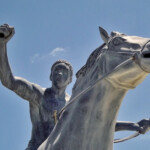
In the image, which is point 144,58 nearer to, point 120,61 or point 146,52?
point 146,52

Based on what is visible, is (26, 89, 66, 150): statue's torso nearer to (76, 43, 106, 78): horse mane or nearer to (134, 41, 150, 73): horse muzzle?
(76, 43, 106, 78): horse mane

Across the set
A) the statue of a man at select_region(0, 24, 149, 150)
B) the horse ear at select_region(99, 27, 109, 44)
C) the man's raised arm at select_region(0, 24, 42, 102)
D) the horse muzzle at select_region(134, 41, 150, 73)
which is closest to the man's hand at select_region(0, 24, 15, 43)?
Result: the man's raised arm at select_region(0, 24, 42, 102)

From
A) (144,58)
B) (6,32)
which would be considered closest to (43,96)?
(6,32)

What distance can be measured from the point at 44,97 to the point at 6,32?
→ 1193 mm

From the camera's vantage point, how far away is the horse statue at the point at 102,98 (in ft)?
10.9

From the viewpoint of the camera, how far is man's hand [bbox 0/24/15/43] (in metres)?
4.14

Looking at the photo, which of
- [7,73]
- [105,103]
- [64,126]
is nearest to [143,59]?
[105,103]

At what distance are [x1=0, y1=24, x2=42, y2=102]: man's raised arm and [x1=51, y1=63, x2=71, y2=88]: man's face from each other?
27 centimetres

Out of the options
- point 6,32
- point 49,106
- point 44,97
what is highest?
point 6,32

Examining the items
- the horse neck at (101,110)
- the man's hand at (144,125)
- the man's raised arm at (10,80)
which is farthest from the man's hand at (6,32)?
the man's hand at (144,125)

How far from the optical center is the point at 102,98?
135 inches

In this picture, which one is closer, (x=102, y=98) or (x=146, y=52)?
(x=146, y=52)

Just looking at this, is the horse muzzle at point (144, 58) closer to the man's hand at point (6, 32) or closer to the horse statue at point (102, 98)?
the horse statue at point (102, 98)

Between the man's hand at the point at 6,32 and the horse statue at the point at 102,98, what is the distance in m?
1.07
